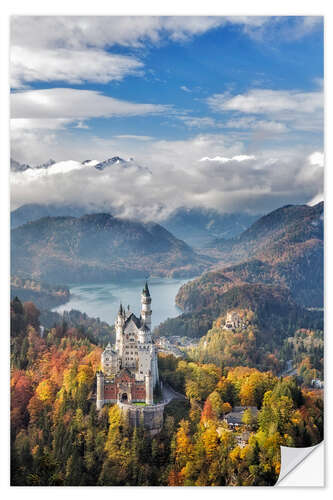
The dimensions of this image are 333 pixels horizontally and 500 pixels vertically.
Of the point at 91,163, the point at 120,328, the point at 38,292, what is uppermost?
the point at 91,163

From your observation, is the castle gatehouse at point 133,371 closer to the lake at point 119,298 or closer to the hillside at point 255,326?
the lake at point 119,298

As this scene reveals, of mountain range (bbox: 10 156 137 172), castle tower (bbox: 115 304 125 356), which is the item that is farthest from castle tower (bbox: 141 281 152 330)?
mountain range (bbox: 10 156 137 172)

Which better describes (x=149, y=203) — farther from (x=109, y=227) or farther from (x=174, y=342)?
(x=174, y=342)

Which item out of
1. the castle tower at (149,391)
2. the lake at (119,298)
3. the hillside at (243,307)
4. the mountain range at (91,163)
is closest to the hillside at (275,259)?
the hillside at (243,307)

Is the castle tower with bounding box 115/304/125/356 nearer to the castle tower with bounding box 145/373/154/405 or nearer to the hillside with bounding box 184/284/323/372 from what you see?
the castle tower with bounding box 145/373/154/405

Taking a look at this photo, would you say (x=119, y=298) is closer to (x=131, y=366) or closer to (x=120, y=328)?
(x=120, y=328)

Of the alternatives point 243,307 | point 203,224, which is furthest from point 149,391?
point 203,224

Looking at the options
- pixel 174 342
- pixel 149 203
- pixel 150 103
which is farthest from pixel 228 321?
pixel 150 103
